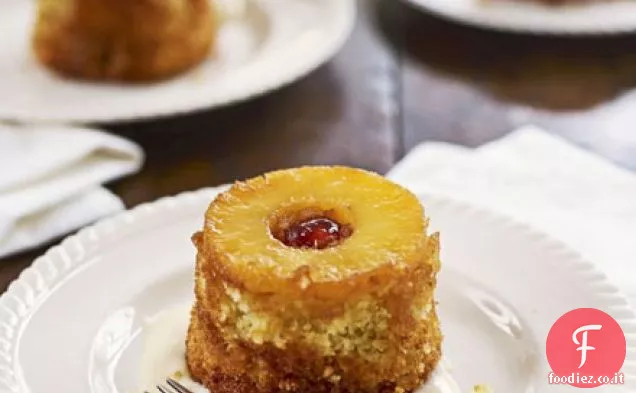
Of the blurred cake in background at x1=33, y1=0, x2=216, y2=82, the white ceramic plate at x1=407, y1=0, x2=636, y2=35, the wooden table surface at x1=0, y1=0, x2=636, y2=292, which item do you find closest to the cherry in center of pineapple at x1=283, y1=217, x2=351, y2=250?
the wooden table surface at x1=0, y1=0, x2=636, y2=292

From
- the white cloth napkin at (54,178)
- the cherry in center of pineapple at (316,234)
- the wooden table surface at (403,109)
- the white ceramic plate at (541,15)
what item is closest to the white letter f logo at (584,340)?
the cherry in center of pineapple at (316,234)

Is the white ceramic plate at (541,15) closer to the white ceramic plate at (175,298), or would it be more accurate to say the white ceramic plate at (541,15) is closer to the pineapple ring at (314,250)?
the white ceramic plate at (175,298)

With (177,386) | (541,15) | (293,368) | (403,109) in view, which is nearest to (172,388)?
(177,386)

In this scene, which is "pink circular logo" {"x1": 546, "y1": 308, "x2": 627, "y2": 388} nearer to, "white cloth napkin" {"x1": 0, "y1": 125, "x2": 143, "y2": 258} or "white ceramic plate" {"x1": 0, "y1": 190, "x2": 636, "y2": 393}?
"white ceramic plate" {"x1": 0, "y1": 190, "x2": 636, "y2": 393}

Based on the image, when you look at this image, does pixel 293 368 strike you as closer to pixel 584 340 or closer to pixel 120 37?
A: pixel 584 340

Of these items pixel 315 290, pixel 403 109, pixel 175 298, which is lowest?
pixel 403 109
